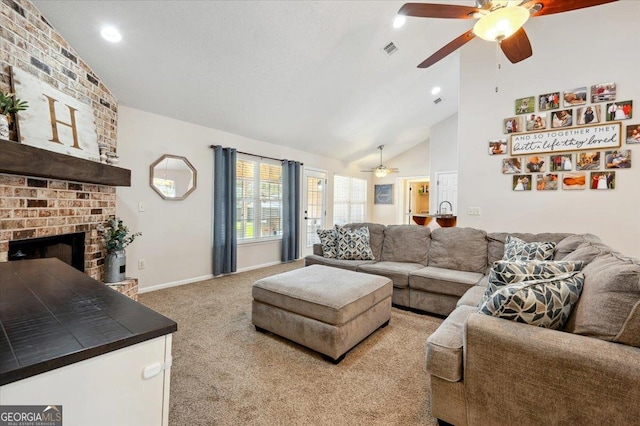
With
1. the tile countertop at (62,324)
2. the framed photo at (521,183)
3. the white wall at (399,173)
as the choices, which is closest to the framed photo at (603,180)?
the framed photo at (521,183)

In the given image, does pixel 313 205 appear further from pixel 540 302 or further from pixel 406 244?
pixel 540 302

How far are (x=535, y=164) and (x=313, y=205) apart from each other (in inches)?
162

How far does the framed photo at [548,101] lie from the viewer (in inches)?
134

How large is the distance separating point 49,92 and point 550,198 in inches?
200

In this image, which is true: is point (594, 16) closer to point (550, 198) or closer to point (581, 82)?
point (581, 82)

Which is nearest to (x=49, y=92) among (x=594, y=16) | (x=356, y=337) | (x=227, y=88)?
(x=227, y=88)

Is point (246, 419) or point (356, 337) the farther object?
point (356, 337)

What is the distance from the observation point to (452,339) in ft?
4.97

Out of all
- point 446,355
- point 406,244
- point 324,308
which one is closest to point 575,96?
point 406,244

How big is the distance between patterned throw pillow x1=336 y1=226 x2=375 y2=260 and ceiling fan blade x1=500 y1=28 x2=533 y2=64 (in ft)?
7.87

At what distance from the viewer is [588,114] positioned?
3.23 meters

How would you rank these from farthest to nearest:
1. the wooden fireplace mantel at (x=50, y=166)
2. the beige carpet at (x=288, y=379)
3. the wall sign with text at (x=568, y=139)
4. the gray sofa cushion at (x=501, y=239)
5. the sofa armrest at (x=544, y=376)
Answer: the wall sign with text at (x=568, y=139) < the gray sofa cushion at (x=501, y=239) < the wooden fireplace mantel at (x=50, y=166) < the beige carpet at (x=288, y=379) < the sofa armrest at (x=544, y=376)

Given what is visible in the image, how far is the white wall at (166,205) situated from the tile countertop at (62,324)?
2.60 m

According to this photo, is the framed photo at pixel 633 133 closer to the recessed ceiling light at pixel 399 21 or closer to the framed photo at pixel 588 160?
the framed photo at pixel 588 160
